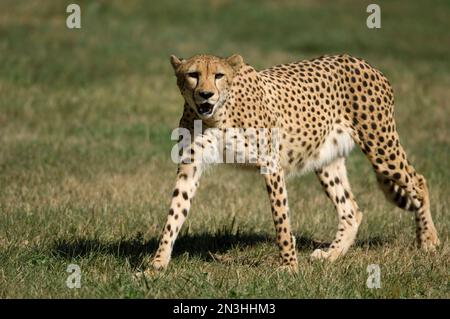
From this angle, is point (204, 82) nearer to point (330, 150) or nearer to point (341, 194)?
point (330, 150)

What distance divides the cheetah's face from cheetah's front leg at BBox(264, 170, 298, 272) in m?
0.68

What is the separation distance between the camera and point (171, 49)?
1689 centimetres

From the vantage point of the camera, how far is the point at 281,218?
6.16 m

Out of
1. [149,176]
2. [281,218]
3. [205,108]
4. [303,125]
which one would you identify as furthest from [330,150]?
[149,176]

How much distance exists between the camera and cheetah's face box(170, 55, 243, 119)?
223 inches

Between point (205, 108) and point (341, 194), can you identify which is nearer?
point (205, 108)

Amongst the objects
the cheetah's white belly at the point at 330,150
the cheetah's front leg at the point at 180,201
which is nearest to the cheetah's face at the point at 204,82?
the cheetah's front leg at the point at 180,201

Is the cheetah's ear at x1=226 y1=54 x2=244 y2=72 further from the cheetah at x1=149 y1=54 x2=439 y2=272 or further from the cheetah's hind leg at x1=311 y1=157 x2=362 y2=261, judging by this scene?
the cheetah's hind leg at x1=311 y1=157 x2=362 y2=261

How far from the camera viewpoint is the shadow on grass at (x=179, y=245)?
6.21 meters

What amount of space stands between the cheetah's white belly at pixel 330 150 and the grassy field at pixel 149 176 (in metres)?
0.64

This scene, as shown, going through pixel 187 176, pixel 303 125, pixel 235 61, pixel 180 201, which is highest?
pixel 235 61

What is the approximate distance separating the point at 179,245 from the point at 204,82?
1.54m

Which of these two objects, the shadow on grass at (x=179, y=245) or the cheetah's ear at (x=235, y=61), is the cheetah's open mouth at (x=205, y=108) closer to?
the cheetah's ear at (x=235, y=61)

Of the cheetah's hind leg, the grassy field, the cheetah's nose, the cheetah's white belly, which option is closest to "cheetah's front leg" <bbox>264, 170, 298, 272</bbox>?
the grassy field
